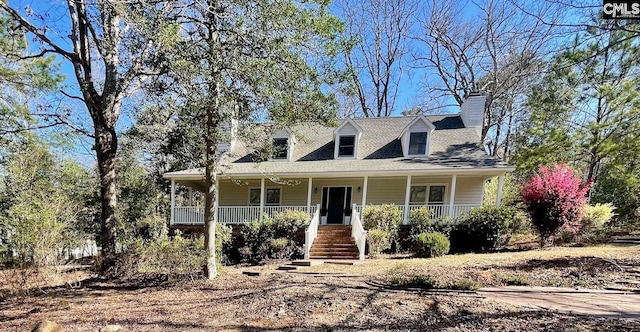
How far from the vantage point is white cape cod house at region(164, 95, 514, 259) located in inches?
485

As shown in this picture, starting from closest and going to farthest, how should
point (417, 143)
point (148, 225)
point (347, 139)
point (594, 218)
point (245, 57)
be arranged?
point (245, 57) → point (594, 218) → point (417, 143) → point (347, 139) → point (148, 225)

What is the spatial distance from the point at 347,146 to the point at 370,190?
231 centimetres

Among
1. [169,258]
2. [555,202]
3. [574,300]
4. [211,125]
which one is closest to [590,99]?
[555,202]

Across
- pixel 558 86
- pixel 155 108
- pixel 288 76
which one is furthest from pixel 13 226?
pixel 558 86

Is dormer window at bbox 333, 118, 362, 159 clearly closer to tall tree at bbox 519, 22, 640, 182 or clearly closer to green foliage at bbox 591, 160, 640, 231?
tall tree at bbox 519, 22, 640, 182

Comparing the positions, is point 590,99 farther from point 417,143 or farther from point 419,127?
point 417,143

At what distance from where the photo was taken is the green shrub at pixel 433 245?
9656 millimetres

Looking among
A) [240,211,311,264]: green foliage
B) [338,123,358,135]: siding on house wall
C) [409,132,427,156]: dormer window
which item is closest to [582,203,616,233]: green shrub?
[409,132,427,156]: dormer window

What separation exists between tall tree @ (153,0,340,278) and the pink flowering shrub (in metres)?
8.21

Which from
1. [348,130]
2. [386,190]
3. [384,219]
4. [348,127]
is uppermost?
[348,127]

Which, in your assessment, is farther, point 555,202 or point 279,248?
point 279,248

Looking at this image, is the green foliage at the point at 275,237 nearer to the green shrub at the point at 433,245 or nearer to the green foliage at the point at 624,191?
the green shrub at the point at 433,245

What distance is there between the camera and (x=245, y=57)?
5840 millimetres

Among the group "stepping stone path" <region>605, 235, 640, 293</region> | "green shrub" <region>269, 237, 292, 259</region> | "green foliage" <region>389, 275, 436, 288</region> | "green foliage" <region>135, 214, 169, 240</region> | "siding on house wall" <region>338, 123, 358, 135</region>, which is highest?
"siding on house wall" <region>338, 123, 358, 135</region>
